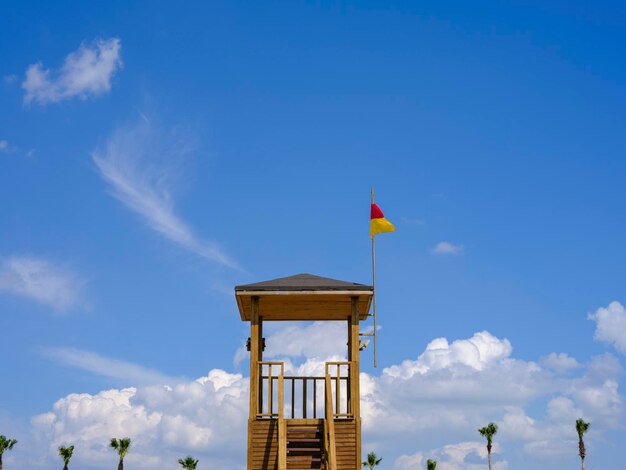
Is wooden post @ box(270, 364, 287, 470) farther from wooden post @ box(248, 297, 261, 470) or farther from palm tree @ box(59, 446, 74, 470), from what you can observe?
palm tree @ box(59, 446, 74, 470)

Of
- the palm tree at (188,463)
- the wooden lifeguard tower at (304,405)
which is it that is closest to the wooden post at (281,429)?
the wooden lifeguard tower at (304,405)

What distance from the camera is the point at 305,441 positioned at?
20672 mm

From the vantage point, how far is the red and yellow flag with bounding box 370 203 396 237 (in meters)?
24.0

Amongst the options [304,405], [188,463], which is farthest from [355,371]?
[188,463]

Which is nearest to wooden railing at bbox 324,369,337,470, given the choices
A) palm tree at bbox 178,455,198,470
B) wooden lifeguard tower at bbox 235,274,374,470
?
wooden lifeguard tower at bbox 235,274,374,470

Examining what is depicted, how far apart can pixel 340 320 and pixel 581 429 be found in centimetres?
5248

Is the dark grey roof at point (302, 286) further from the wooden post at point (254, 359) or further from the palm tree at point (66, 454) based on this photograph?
the palm tree at point (66, 454)

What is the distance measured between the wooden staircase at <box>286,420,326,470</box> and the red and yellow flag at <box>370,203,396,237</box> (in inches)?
237

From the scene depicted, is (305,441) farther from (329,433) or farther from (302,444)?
(329,433)

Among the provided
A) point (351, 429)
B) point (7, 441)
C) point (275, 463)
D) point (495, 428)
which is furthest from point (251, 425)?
point (495, 428)

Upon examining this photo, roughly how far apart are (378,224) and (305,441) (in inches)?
261

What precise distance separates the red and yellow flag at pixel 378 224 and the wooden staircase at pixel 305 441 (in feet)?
19.7

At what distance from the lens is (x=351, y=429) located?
2028cm

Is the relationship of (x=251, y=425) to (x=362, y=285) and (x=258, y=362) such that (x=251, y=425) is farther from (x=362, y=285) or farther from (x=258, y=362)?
(x=362, y=285)
